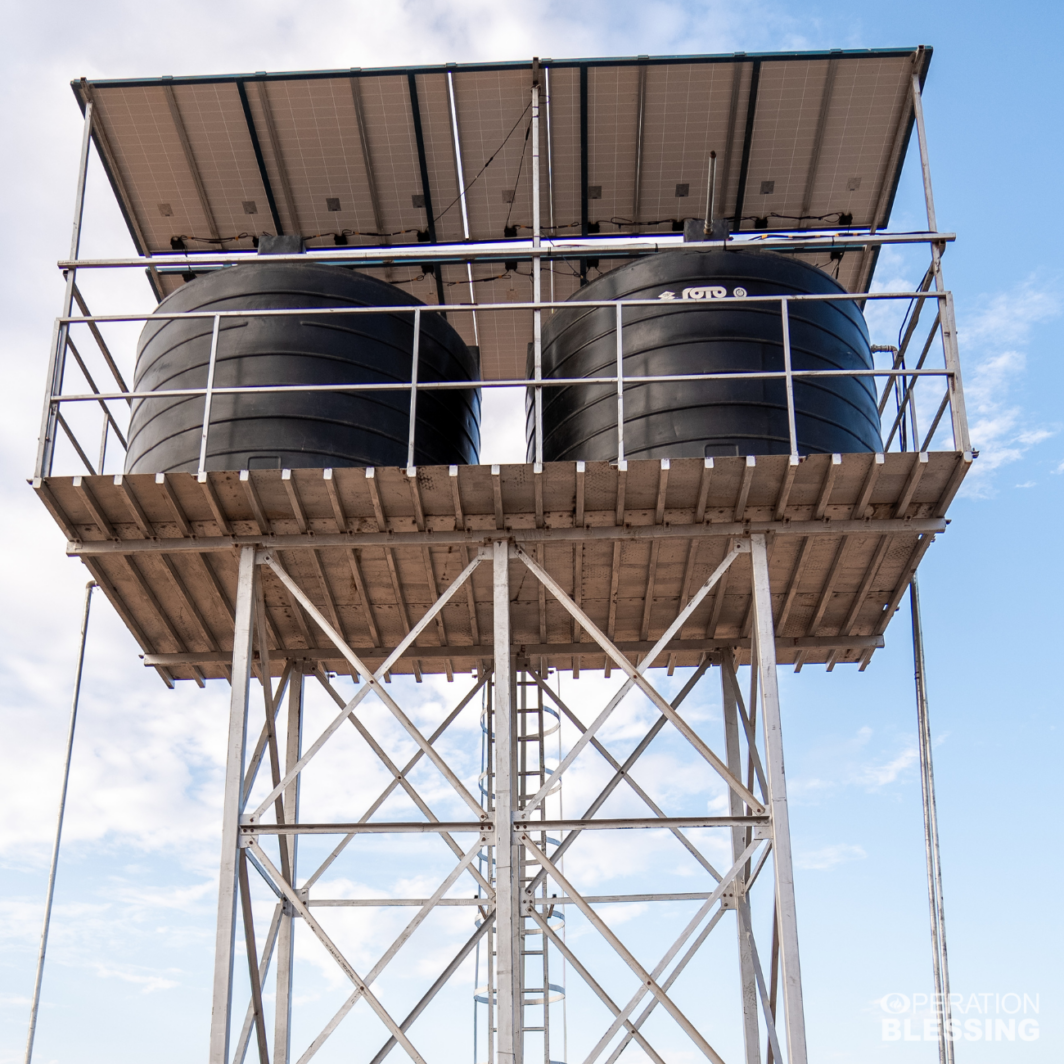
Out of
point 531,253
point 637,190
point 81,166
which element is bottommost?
point 531,253

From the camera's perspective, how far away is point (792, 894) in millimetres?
11227

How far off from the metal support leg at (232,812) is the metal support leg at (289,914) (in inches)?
84.8

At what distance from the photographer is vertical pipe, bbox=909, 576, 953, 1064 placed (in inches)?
455

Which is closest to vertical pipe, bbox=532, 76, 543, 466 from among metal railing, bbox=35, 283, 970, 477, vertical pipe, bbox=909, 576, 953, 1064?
metal railing, bbox=35, 283, 970, 477

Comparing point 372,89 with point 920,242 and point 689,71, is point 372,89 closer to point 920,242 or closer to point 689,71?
point 689,71

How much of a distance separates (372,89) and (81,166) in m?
3.46

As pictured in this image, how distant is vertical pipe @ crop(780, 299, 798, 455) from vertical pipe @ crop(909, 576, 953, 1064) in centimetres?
263

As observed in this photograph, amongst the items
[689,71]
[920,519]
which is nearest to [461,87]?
[689,71]

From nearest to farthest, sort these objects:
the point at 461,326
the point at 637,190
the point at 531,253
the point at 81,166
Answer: the point at 531,253, the point at 81,166, the point at 637,190, the point at 461,326

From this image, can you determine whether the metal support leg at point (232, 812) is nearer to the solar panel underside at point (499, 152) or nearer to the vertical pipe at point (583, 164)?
the solar panel underside at point (499, 152)

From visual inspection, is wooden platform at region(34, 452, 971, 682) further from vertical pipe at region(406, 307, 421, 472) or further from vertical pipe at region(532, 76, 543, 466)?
vertical pipe at region(532, 76, 543, 466)

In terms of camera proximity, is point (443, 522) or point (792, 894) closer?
point (792, 894)

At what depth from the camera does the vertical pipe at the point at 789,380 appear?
11.9 m

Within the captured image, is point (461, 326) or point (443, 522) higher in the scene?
point (461, 326)
